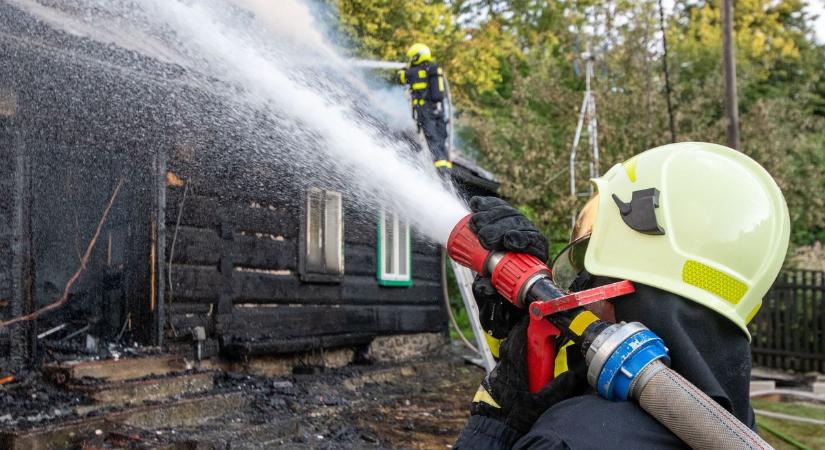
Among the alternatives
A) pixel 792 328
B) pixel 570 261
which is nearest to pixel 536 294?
pixel 570 261

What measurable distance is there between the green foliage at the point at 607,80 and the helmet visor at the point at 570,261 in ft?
35.2

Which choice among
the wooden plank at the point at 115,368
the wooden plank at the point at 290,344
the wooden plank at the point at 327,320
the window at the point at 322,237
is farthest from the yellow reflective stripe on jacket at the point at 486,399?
the window at the point at 322,237

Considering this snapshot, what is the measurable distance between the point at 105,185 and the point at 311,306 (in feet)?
9.52

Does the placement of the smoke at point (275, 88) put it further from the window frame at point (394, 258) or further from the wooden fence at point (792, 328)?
the wooden fence at point (792, 328)

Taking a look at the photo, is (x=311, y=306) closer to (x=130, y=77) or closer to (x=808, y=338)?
(x=130, y=77)

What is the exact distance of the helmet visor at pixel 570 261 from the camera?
6.68 feet

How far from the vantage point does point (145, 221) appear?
7250 mm

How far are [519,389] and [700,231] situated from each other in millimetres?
537

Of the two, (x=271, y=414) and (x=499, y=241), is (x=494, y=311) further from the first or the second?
(x=271, y=414)

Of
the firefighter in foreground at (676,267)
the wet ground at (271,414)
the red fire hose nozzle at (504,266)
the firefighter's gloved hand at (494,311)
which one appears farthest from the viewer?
the wet ground at (271,414)

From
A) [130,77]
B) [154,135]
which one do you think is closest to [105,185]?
[154,135]

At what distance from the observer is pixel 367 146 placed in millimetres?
3947

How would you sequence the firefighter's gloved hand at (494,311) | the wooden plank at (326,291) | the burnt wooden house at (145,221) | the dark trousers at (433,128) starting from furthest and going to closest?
the dark trousers at (433,128) → the wooden plank at (326,291) → the burnt wooden house at (145,221) → the firefighter's gloved hand at (494,311)

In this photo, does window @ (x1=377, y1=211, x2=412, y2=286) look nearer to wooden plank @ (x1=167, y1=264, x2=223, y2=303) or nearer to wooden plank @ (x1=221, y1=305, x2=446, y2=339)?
wooden plank @ (x1=221, y1=305, x2=446, y2=339)
